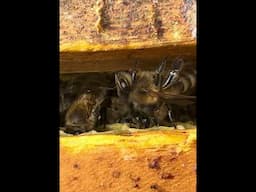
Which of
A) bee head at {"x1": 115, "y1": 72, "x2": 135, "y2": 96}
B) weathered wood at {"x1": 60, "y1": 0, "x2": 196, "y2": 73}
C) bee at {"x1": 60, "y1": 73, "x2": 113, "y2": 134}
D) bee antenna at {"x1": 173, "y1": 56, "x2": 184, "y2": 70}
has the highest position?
weathered wood at {"x1": 60, "y1": 0, "x2": 196, "y2": 73}

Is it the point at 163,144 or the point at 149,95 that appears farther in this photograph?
the point at 149,95

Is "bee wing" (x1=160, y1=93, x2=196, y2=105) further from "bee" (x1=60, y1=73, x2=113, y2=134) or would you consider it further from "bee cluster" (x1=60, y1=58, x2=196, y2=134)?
"bee" (x1=60, y1=73, x2=113, y2=134)

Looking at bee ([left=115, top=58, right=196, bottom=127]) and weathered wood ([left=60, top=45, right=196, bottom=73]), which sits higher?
weathered wood ([left=60, top=45, right=196, bottom=73])

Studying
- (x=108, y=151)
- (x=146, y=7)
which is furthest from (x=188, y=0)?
(x=108, y=151)

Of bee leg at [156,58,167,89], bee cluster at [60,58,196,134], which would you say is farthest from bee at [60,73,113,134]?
bee leg at [156,58,167,89]

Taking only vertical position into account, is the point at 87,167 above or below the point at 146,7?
below

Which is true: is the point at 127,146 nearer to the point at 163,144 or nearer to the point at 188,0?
the point at 163,144

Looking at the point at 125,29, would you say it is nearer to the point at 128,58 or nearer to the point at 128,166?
the point at 128,58
